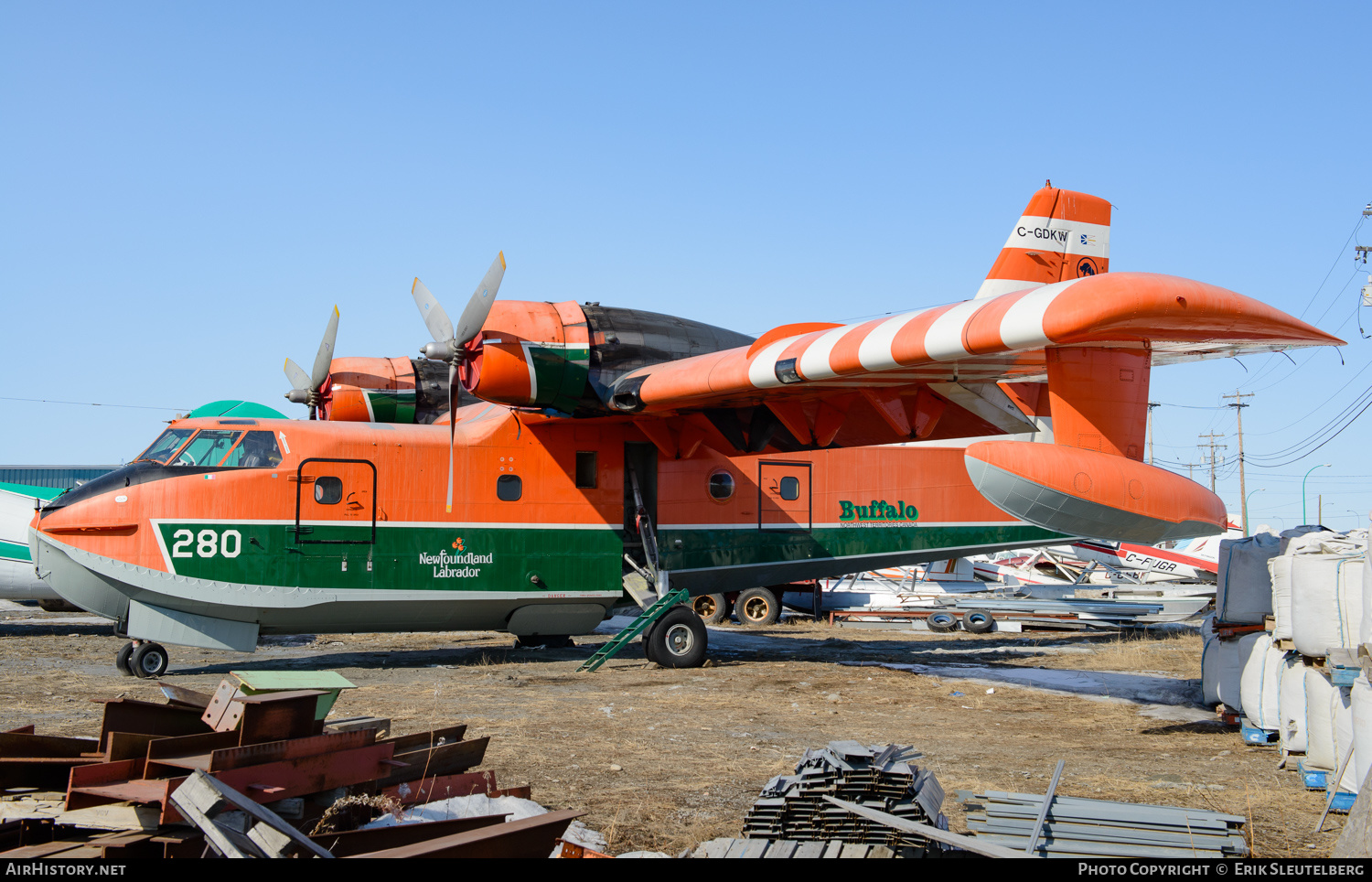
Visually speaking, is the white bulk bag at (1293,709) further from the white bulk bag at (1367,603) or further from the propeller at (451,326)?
the propeller at (451,326)

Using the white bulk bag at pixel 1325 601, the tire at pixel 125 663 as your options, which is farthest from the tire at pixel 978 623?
the tire at pixel 125 663

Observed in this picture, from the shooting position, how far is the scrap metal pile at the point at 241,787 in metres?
4.22

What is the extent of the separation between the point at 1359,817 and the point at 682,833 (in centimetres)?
321

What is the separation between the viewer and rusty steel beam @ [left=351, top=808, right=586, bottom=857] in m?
4.21

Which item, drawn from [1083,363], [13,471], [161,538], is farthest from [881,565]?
[13,471]

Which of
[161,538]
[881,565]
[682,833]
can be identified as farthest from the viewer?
[881,565]

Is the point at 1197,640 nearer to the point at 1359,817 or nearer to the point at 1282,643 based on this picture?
the point at 1282,643

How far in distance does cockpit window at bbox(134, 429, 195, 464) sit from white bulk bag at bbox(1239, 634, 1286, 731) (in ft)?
38.5

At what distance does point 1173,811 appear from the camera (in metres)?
5.04

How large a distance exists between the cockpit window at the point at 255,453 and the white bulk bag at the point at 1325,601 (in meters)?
10.7

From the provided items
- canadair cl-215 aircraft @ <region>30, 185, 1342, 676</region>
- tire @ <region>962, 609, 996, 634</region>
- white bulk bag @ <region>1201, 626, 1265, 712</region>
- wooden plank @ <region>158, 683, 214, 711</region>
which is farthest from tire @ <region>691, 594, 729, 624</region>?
wooden plank @ <region>158, 683, 214, 711</region>

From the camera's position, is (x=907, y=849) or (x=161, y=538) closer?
(x=907, y=849)

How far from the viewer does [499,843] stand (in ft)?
14.3

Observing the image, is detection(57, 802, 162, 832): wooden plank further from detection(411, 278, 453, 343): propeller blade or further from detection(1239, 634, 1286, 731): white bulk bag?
detection(411, 278, 453, 343): propeller blade
